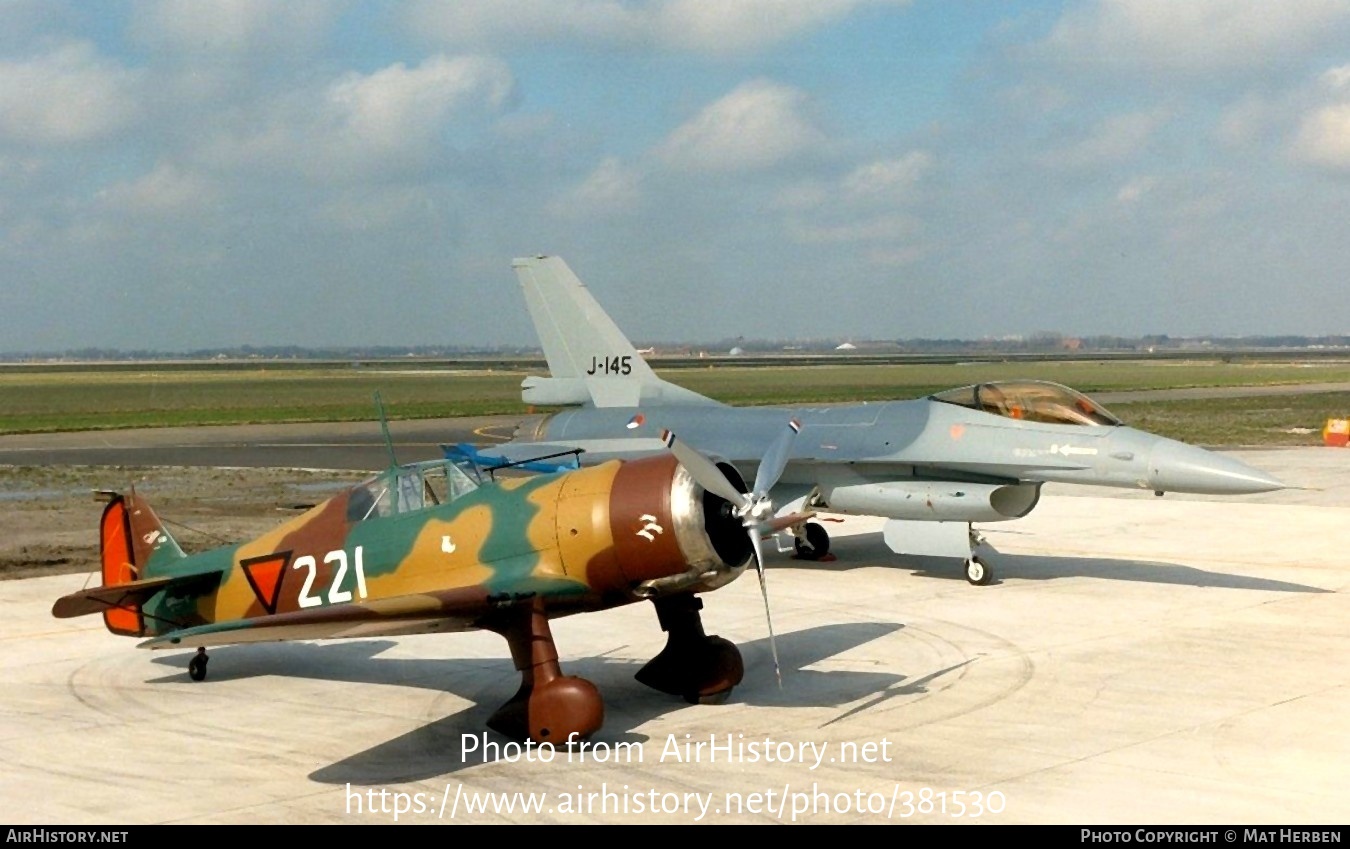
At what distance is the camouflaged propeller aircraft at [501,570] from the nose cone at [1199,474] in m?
7.81

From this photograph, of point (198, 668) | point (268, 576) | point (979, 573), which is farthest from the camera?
point (979, 573)

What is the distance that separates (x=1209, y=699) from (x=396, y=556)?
23.2 feet

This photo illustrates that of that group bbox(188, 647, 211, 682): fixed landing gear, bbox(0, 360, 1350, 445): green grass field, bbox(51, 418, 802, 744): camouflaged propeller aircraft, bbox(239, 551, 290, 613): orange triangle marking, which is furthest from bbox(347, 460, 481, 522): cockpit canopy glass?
bbox(0, 360, 1350, 445): green grass field

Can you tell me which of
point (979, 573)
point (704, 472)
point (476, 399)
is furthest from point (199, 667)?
point (476, 399)

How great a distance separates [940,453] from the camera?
18953mm

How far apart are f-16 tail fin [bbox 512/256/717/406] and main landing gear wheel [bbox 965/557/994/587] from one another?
596 cm

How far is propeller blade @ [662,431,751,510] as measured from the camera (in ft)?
33.7

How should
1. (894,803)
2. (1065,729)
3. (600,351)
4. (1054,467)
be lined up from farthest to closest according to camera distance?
(600,351)
(1054,467)
(1065,729)
(894,803)

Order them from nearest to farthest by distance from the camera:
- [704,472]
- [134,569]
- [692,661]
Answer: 1. [704,472]
2. [692,661]
3. [134,569]

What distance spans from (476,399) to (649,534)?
7250 cm

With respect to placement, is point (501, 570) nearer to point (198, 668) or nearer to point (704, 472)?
point (704, 472)
